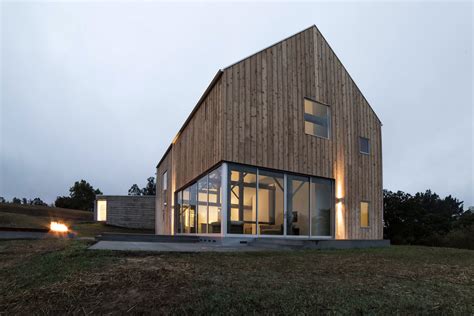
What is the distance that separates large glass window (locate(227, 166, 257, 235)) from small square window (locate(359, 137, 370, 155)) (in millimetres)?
5317

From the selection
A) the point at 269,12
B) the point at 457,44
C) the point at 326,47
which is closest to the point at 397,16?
the point at 457,44

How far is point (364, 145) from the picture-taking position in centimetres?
1303

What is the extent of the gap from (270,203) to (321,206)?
2.42 m

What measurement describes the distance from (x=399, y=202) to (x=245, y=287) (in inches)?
791

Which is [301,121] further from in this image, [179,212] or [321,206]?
[179,212]

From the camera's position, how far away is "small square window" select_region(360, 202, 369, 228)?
493 inches

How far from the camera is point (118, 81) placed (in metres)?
48.9

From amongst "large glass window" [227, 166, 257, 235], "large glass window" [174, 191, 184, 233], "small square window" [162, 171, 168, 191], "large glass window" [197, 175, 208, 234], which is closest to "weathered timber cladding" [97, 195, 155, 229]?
"small square window" [162, 171, 168, 191]

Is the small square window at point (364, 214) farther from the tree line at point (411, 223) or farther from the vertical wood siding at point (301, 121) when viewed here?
the tree line at point (411, 223)

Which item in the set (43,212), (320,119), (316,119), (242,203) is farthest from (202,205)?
(43,212)

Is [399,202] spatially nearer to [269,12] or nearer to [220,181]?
[220,181]

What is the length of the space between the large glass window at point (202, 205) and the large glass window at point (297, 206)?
9.07 ft

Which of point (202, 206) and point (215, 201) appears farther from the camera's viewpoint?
point (202, 206)

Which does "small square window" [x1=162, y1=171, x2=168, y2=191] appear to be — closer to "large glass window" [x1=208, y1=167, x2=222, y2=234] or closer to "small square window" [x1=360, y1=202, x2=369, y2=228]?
"large glass window" [x1=208, y1=167, x2=222, y2=234]
